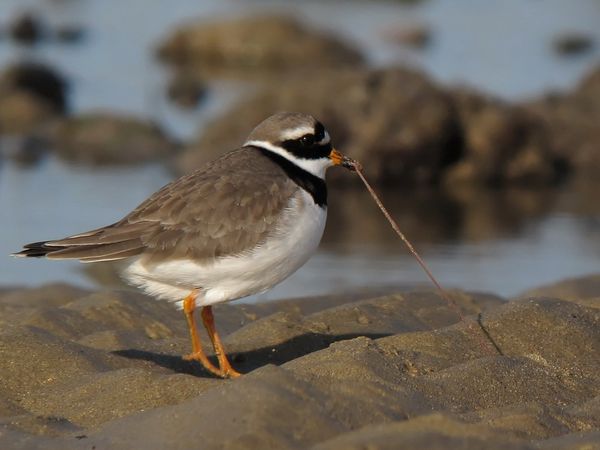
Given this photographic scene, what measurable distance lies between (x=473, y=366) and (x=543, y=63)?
62.2 ft

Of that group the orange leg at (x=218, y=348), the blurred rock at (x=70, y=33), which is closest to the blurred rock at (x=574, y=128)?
the orange leg at (x=218, y=348)

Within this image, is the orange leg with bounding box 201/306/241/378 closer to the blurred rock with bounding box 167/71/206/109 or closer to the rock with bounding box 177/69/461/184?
the rock with bounding box 177/69/461/184

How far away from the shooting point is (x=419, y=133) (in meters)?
16.4

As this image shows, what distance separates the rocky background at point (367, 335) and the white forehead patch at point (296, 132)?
1087 mm

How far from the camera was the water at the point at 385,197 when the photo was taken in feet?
39.4

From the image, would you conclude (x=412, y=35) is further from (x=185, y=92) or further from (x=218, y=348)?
(x=218, y=348)

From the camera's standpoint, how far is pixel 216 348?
7.02m

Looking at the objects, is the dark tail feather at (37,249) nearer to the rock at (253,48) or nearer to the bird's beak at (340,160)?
Answer: the bird's beak at (340,160)

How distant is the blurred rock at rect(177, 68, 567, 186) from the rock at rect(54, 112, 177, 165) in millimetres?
791

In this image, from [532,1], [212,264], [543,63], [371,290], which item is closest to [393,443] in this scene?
[212,264]

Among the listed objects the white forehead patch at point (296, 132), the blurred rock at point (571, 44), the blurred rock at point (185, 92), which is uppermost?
the white forehead patch at point (296, 132)

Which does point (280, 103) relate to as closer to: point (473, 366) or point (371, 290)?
point (371, 290)

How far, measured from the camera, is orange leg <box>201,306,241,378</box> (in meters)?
6.90

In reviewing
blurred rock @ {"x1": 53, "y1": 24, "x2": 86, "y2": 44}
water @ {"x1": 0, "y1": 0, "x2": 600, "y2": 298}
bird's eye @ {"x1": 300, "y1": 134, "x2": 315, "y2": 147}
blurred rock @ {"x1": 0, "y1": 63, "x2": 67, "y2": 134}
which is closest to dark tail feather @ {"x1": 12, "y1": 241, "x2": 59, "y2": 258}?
bird's eye @ {"x1": 300, "y1": 134, "x2": 315, "y2": 147}
